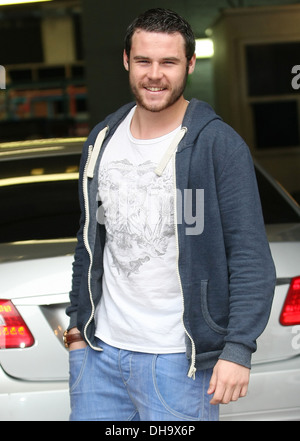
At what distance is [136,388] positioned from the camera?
250cm

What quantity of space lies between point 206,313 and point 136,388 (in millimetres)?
298

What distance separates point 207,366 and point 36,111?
1952 centimetres

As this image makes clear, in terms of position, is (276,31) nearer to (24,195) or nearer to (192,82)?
(192,82)

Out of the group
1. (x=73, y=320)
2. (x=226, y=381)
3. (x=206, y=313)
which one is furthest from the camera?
(x=73, y=320)

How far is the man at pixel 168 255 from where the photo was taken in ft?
7.70

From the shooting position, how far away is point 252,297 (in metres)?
2.33

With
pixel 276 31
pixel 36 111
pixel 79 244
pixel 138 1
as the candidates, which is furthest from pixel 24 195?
pixel 36 111

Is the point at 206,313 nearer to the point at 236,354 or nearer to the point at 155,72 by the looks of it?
the point at 236,354

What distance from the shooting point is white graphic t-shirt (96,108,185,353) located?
96.3 inches

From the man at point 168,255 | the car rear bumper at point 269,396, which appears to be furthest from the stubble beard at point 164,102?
the car rear bumper at point 269,396

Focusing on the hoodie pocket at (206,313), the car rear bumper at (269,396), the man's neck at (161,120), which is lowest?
the car rear bumper at (269,396)
